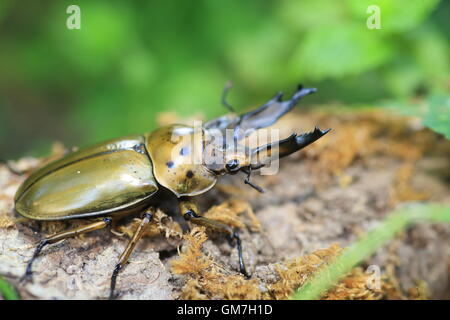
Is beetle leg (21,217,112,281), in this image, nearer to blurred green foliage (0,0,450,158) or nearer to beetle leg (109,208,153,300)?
beetle leg (109,208,153,300)

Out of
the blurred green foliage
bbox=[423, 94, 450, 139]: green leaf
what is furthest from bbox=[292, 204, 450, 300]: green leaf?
the blurred green foliage

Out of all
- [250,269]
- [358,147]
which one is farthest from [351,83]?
[250,269]

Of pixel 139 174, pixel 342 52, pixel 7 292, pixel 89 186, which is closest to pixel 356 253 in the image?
pixel 139 174

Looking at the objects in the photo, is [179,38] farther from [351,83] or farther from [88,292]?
[88,292]

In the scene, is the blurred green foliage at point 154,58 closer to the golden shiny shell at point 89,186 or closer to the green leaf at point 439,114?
the green leaf at point 439,114

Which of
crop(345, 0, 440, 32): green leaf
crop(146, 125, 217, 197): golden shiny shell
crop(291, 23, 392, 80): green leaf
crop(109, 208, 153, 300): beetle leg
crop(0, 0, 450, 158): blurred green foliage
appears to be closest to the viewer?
crop(109, 208, 153, 300): beetle leg

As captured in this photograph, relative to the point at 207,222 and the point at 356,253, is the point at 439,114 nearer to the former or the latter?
the point at 356,253

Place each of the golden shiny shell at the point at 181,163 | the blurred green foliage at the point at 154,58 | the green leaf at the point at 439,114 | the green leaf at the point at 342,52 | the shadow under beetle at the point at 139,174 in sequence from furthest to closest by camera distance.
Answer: the blurred green foliage at the point at 154,58 → the green leaf at the point at 342,52 → the green leaf at the point at 439,114 → the golden shiny shell at the point at 181,163 → the shadow under beetle at the point at 139,174

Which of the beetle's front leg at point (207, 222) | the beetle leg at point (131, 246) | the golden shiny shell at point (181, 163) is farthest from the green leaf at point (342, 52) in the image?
the beetle leg at point (131, 246)
